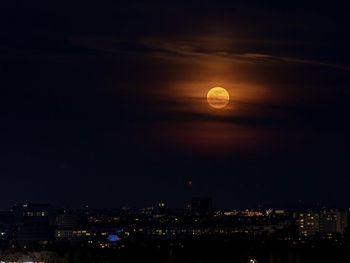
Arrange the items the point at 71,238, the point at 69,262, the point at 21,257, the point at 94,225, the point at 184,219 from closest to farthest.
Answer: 1. the point at 21,257
2. the point at 69,262
3. the point at 71,238
4. the point at 94,225
5. the point at 184,219

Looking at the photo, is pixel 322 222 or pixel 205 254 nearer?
pixel 205 254

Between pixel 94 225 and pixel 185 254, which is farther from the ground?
pixel 94 225

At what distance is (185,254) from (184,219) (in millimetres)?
110146

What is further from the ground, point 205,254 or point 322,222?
point 322,222

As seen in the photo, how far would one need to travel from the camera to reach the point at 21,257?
5959 centimetres

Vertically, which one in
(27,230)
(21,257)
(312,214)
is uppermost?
(312,214)

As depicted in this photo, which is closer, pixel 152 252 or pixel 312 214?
pixel 152 252

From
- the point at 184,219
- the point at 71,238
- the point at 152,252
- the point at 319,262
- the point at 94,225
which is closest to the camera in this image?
the point at 319,262

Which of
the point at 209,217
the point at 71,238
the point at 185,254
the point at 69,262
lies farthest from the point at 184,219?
the point at 69,262

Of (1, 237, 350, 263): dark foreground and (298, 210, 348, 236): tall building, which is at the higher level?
(298, 210, 348, 236): tall building

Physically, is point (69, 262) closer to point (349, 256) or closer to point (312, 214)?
point (349, 256)

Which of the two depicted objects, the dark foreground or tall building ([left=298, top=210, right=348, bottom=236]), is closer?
the dark foreground

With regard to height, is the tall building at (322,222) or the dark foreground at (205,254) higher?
the tall building at (322,222)

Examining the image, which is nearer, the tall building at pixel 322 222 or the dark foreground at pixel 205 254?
the dark foreground at pixel 205 254
